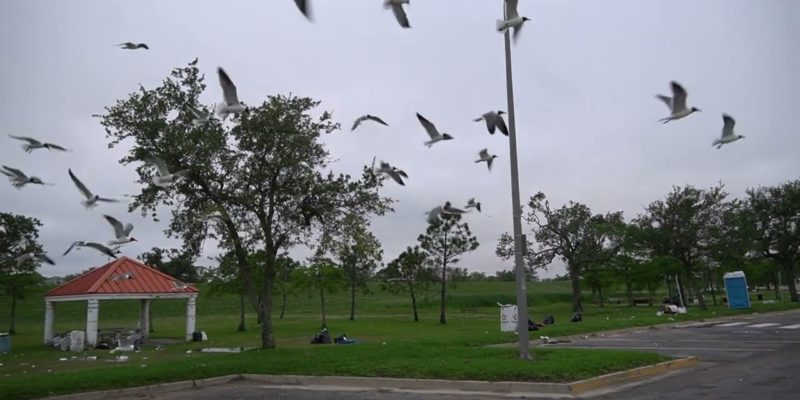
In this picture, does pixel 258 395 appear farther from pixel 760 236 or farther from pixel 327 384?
pixel 760 236

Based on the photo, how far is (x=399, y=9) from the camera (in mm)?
8508

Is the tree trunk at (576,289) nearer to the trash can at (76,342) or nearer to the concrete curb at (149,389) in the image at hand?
the trash can at (76,342)

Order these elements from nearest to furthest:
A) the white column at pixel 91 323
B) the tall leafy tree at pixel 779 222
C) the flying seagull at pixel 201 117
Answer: the flying seagull at pixel 201 117, the white column at pixel 91 323, the tall leafy tree at pixel 779 222

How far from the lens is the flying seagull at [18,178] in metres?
10.7

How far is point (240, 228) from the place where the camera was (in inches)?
816

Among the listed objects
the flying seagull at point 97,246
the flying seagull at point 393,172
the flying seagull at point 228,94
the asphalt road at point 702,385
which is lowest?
the asphalt road at point 702,385

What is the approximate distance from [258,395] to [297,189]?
9.33 metres

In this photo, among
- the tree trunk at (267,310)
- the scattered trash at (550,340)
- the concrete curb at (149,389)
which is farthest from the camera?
the scattered trash at (550,340)

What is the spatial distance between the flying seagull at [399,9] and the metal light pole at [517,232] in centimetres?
634

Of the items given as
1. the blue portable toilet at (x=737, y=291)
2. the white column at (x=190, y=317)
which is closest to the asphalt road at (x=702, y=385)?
the white column at (x=190, y=317)

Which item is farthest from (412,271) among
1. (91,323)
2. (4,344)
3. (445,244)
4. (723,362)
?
Answer: (723,362)

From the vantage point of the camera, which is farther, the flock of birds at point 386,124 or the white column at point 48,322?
the white column at point 48,322

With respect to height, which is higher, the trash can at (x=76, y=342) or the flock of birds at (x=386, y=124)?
the flock of birds at (x=386, y=124)

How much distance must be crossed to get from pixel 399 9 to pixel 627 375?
8660 millimetres
